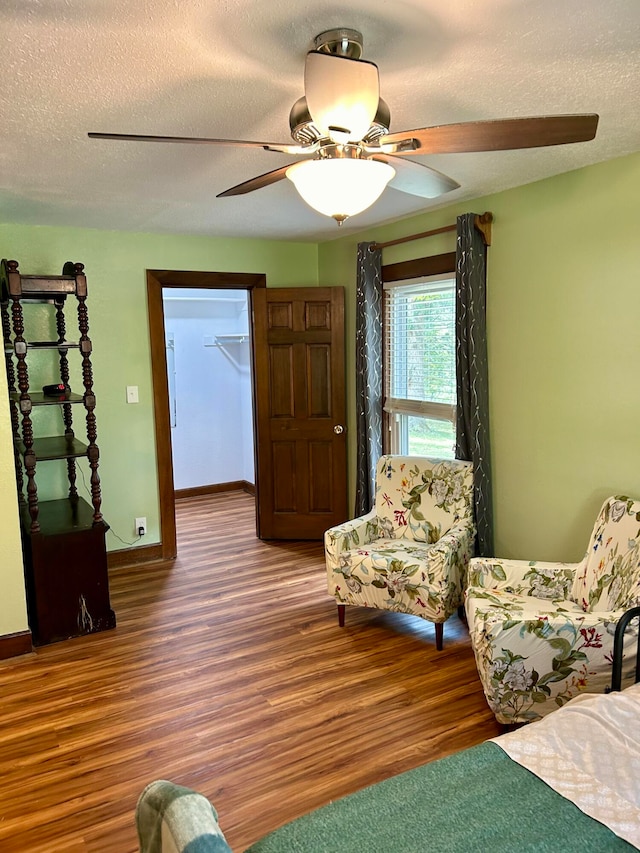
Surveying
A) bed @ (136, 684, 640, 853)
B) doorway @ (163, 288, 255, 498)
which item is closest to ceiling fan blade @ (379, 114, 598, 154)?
bed @ (136, 684, 640, 853)

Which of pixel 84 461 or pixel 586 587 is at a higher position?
pixel 84 461

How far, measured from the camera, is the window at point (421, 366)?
4004mm

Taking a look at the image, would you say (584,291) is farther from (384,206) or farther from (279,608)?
(279,608)

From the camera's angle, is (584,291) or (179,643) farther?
(179,643)

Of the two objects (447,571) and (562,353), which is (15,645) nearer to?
(447,571)

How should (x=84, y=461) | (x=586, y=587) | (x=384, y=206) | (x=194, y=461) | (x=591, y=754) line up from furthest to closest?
(x=194, y=461)
(x=84, y=461)
(x=384, y=206)
(x=586, y=587)
(x=591, y=754)

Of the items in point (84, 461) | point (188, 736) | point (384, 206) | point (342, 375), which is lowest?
point (188, 736)

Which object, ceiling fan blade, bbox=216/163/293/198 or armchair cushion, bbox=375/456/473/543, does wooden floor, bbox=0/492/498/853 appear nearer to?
armchair cushion, bbox=375/456/473/543

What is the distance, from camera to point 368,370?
14.6 ft

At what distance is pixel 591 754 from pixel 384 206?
3091 millimetres

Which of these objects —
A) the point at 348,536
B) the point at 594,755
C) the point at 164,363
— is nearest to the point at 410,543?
the point at 348,536

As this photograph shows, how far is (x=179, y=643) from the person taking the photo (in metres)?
3.40

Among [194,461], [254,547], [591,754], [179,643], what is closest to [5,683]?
[179,643]

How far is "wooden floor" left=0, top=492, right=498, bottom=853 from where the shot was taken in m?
2.21
